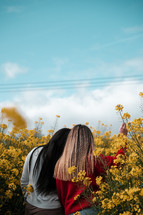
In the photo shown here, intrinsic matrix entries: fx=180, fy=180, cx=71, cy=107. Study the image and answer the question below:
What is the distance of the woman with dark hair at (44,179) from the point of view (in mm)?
1805

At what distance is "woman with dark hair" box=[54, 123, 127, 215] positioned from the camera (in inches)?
65.6

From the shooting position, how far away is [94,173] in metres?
1.76

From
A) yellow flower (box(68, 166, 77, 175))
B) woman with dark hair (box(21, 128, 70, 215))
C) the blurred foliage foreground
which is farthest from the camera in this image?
woman with dark hair (box(21, 128, 70, 215))

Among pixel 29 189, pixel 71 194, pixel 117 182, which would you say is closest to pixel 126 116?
pixel 117 182

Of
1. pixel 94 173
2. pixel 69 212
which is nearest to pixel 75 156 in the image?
pixel 94 173

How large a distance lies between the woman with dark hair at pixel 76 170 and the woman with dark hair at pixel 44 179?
11cm

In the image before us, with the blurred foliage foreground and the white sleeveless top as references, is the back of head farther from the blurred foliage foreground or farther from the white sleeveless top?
the blurred foliage foreground

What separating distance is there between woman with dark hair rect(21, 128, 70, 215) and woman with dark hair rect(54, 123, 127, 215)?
0.37 feet

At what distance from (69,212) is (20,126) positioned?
4031mm

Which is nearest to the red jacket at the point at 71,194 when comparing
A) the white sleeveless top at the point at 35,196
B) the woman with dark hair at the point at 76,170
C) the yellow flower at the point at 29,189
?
the woman with dark hair at the point at 76,170

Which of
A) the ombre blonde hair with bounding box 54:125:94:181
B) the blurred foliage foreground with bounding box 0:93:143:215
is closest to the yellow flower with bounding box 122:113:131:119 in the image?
the blurred foliage foreground with bounding box 0:93:143:215

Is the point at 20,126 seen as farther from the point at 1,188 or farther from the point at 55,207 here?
the point at 55,207

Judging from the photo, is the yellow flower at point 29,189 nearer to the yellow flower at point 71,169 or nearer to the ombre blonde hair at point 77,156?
the ombre blonde hair at point 77,156

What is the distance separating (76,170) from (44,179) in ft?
1.26
